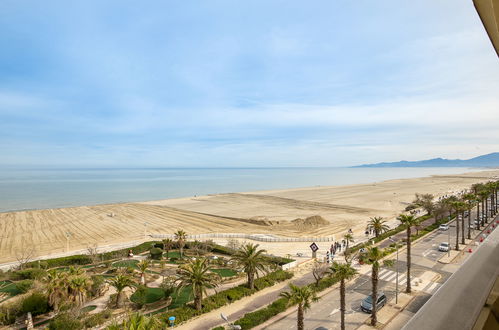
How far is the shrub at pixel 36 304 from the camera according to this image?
75.2 ft

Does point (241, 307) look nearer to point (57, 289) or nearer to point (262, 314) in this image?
point (262, 314)

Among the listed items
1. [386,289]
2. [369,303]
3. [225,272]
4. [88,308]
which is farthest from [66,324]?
[386,289]

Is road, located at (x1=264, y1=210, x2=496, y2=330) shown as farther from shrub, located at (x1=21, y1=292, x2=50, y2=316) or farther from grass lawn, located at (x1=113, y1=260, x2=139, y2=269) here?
grass lawn, located at (x1=113, y1=260, x2=139, y2=269)

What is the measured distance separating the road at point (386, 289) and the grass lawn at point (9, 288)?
27.1 meters

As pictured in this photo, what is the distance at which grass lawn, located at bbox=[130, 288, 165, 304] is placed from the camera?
1027 inches

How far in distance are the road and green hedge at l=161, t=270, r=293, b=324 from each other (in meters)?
5.26

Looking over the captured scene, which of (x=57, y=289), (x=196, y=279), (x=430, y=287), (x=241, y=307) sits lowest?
(x=241, y=307)

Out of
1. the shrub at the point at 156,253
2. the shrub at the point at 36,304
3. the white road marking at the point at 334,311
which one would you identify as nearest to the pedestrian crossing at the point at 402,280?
the white road marking at the point at 334,311

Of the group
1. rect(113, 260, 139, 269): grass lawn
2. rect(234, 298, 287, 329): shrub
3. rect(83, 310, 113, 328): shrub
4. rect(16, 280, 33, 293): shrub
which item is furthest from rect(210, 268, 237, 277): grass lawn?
rect(16, 280, 33, 293): shrub

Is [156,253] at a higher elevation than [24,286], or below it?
higher

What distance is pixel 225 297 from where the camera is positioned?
83.8 ft

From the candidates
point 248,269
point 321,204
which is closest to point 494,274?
point 248,269

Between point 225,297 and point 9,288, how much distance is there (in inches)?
943

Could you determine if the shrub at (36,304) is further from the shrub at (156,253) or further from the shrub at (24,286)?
the shrub at (156,253)
